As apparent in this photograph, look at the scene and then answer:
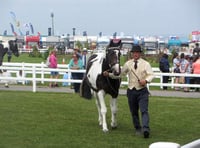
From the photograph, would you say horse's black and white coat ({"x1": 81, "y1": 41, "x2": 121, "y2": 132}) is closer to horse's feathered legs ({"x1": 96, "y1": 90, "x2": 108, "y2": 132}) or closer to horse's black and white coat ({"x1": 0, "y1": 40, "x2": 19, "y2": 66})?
horse's feathered legs ({"x1": 96, "y1": 90, "x2": 108, "y2": 132})

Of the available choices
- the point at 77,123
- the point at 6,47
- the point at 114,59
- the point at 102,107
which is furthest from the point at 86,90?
the point at 6,47

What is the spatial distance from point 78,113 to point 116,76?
3.48m

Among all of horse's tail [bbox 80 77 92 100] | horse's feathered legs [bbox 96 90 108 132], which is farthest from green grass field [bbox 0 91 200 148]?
horse's tail [bbox 80 77 92 100]

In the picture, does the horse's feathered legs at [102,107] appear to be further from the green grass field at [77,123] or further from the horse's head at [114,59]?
the horse's head at [114,59]

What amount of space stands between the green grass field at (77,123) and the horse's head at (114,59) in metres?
1.31

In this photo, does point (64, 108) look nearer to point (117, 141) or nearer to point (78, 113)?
point (78, 113)

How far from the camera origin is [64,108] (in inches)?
560

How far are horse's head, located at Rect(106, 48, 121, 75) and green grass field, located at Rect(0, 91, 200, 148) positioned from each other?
51.6 inches

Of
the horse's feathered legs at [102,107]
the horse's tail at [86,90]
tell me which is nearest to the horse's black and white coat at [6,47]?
the horse's tail at [86,90]

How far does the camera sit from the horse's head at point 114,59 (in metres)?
9.85

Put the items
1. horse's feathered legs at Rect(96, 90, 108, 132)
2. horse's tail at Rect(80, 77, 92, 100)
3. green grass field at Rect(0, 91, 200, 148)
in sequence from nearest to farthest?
green grass field at Rect(0, 91, 200, 148) → horse's feathered legs at Rect(96, 90, 108, 132) → horse's tail at Rect(80, 77, 92, 100)

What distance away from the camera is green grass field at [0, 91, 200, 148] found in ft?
29.7

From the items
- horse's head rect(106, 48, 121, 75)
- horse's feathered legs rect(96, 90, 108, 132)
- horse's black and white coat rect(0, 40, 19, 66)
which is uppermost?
horse's head rect(106, 48, 121, 75)

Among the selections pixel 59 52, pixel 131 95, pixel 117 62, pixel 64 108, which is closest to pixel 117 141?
pixel 131 95
